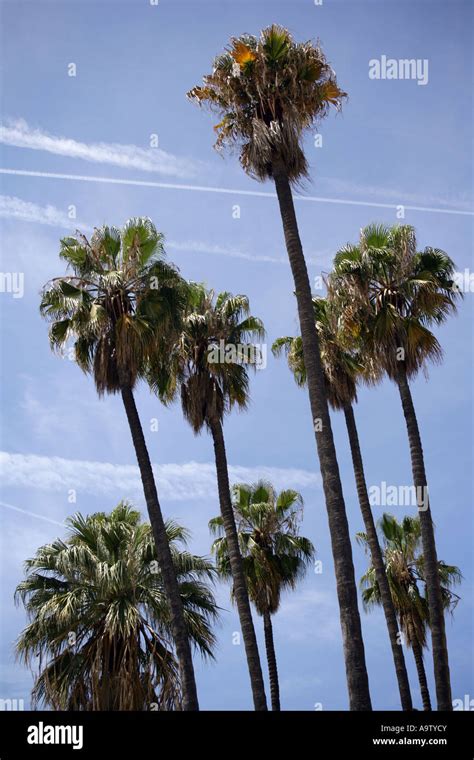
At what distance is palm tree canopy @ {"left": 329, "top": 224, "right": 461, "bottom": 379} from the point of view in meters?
25.8

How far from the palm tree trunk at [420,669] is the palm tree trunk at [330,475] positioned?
18.4 m

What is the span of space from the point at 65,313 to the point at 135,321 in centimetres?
216

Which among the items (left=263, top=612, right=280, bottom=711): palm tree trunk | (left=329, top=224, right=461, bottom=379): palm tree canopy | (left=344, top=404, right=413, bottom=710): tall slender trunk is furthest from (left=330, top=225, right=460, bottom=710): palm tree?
(left=263, top=612, right=280, bottom=711): palm tree trunk

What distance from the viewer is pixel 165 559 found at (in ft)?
75.7

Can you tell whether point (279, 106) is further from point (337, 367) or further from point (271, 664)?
point (271, 664)

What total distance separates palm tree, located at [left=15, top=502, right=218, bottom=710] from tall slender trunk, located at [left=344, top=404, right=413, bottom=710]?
5.66m

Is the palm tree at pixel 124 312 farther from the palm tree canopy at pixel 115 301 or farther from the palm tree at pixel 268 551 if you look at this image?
the palm tree at pixel 268 551

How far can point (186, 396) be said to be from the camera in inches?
1077

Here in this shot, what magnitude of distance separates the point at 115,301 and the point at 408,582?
17774 mm

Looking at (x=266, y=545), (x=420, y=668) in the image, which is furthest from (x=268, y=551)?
(x=420, y=668)

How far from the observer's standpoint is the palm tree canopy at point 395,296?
25.8 m

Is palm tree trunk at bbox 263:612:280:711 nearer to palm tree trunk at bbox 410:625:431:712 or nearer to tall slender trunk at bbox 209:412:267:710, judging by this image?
palm tree trunk at bbox 410:625:431:712
